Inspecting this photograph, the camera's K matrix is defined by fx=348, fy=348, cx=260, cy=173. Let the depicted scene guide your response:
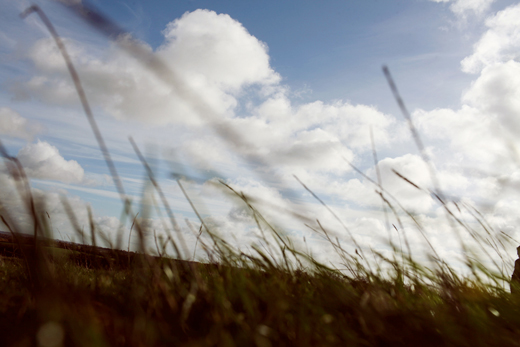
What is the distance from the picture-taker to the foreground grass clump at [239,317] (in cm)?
108

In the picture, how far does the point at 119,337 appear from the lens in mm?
1092

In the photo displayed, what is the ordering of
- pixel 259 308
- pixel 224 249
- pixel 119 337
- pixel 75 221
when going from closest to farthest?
1. pixel 119 337
2. pixel 259 308
3. pixel 75 221
4. pixel 224 249

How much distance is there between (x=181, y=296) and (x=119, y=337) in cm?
37

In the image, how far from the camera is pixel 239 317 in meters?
1.22

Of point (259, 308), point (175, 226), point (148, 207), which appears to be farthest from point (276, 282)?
point (148, 207)

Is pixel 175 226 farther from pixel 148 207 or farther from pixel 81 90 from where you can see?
pixel 81 90

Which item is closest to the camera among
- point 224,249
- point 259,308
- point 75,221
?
point 259,308

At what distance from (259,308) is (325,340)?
31cm

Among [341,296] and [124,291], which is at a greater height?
[124,291]

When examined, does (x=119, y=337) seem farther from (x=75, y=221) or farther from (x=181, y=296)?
(x=75, y=221)

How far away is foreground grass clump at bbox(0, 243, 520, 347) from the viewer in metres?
1.08

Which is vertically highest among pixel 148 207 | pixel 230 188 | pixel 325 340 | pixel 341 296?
pixel 230 188

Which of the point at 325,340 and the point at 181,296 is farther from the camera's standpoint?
the point at 181,296

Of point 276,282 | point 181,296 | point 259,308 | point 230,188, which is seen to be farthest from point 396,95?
point 181,296
